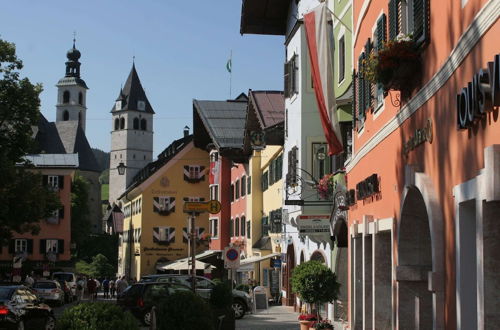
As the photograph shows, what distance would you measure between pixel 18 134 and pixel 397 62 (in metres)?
29.2

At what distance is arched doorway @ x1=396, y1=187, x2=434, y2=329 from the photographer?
13141mm

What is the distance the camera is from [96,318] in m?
10.6

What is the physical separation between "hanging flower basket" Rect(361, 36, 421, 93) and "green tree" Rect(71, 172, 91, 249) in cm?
9223

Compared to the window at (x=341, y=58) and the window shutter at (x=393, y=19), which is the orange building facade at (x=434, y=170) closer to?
the window shutter at (x=393, y=19)

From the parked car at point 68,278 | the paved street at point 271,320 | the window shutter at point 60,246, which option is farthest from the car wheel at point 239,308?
the window shutter at point 60,246

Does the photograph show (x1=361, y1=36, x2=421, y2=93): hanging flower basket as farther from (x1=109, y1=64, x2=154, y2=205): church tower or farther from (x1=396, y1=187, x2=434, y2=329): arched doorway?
(x1=109, y1=64, x2=154, y2=205): church tower

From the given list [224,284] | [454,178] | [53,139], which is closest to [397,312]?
[454,178]

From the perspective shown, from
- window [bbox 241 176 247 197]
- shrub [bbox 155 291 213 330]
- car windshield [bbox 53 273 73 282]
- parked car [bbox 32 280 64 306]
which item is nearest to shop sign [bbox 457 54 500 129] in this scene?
shrub [bbox 155 291 213 330]

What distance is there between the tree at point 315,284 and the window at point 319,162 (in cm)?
914

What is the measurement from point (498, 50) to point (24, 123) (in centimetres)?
3302

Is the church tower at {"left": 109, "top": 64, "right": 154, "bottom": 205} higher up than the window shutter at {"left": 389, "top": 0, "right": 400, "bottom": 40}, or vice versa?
the church tower at {"left": 109, "top": 64, "right": 154, "bottom": 205}

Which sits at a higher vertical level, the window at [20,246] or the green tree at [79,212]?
the green tree at [79,212]

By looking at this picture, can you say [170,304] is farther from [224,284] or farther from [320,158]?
[320,158]

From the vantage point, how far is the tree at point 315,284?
2169 centimetres
